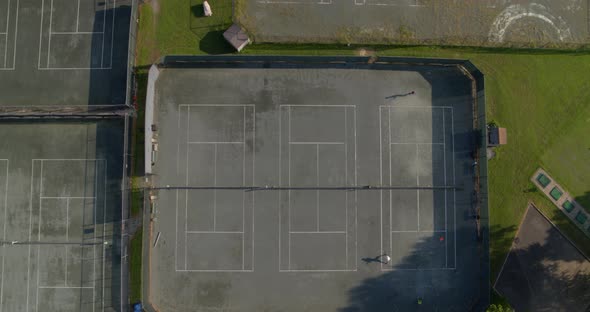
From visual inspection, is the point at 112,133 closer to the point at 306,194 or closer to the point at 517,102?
the point at 306,194

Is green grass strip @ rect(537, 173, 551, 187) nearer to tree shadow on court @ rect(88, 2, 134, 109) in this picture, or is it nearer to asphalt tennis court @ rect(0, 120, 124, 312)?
asphalt tennis court @ rect(0, 120, 124, 312)

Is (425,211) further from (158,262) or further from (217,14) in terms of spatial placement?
(217,14)

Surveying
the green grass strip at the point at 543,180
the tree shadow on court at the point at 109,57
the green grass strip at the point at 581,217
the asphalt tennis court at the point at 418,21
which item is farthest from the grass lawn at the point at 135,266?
the green grass strip at the point at 581,217

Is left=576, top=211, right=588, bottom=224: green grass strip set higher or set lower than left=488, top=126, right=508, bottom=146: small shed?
lower

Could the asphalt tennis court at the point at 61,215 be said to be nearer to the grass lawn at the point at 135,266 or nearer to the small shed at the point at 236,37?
the grass lawn at the point at 135,266

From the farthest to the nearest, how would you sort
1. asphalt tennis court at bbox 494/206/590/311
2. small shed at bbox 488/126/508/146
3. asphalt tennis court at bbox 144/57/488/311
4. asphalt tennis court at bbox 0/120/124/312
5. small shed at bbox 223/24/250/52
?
asphalt tennis court at bbox 494/206/590/311 → small shed at bbox 223/24/250/52 → small shed at bbox 488/126/508/146 → asphalt tennis court at bbox 144/57/488/311 → asphalt tennis court at bbox 0/120/124/312

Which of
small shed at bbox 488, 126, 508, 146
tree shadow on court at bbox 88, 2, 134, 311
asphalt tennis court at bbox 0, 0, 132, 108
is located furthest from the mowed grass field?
asphalt tennis court at bbox 0, 0, 132, 108

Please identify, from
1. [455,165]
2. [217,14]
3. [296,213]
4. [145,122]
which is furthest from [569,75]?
[145,122]
